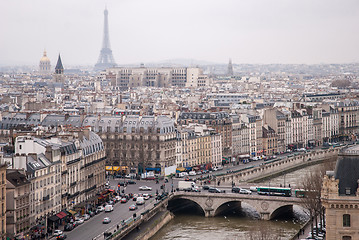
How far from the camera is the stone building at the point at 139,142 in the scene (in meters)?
77.8

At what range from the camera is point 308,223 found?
5678cm

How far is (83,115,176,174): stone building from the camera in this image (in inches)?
3063

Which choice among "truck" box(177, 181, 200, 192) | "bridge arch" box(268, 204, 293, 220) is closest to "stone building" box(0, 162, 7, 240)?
"truck" box(177, 181, 200, 192)

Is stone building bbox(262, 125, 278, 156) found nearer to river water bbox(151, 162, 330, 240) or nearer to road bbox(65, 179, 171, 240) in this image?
road bbox(65, 179, 171, 240)

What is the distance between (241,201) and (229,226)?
4.02 m

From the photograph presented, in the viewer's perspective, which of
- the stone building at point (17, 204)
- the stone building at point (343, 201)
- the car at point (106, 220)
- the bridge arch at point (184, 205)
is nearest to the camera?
the stone building at point (343, 201)

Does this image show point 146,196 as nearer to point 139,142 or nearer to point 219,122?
point 139,142

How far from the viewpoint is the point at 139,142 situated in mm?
78250

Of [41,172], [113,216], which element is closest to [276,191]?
[113,216]

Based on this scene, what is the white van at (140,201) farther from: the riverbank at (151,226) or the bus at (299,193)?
the bus at (299,193)

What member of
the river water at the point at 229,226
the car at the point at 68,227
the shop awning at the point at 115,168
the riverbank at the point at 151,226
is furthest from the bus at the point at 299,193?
the shop awning at the point at 115,168

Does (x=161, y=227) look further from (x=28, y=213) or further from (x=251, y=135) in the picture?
(x=251, y=135)

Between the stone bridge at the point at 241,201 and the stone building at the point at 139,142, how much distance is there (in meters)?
13.1

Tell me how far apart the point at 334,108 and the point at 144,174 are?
4896 centimetres
